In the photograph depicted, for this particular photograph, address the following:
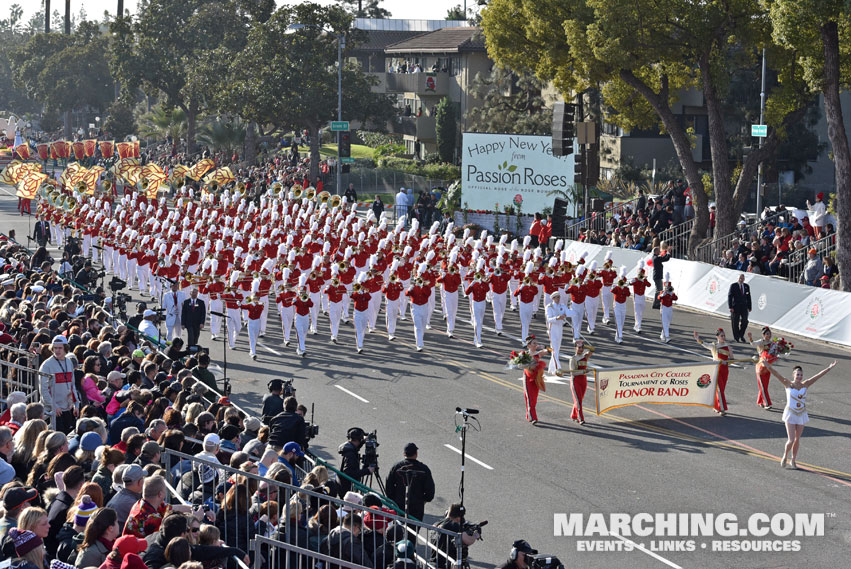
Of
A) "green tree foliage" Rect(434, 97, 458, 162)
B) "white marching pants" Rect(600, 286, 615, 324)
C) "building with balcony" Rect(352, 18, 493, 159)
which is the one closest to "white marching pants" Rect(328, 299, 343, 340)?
"white marching pants" Rect(600, 286, 615, 324)

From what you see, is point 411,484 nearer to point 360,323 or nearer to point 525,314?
point 360,323

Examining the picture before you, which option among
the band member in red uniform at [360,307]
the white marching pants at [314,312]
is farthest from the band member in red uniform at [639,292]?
the white marching pants at [314,312]

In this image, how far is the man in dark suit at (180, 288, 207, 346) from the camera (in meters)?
22.9

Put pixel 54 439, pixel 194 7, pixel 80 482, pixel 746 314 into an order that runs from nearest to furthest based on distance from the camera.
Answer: pixel 80 482
pixel 54 439
pixel 746 314
pixel 194 7

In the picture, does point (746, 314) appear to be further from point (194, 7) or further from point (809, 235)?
point (194, 7)

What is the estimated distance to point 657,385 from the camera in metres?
18.8

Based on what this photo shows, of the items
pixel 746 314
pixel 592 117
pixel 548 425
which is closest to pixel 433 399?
pixel 548 425

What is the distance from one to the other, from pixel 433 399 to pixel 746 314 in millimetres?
8527

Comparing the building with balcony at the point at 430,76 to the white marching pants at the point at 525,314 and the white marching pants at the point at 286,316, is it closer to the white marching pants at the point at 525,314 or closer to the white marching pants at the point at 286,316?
the white marching pants at the point at 525,314

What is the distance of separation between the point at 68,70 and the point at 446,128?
137ft

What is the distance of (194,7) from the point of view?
237 ft

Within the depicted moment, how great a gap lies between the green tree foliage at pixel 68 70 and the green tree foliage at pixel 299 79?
36.8 meters

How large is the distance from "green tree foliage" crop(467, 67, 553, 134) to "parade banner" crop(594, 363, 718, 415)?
3341 centimetres

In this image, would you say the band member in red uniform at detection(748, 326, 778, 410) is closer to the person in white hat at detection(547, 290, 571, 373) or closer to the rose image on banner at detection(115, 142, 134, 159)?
the person in white hat at detection(547, 290, 571, 373)
